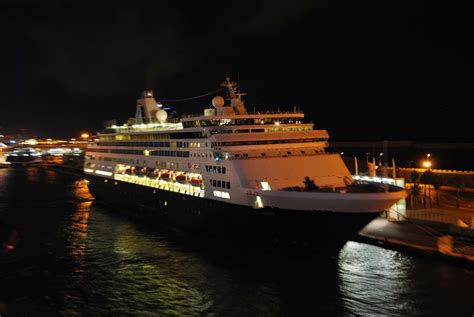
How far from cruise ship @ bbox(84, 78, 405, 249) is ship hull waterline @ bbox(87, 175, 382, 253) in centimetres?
5

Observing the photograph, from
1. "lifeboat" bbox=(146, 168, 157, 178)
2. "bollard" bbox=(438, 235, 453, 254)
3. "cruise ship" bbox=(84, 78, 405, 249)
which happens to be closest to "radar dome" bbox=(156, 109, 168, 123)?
"cruise ship" bbox=(84, 78, 405, 249)

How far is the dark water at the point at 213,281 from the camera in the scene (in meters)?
16.5

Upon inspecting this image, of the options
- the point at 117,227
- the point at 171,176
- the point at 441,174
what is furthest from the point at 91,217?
the point at 441,174

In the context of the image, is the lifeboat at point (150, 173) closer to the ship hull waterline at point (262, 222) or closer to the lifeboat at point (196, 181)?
the ship hull waterline at point (262, 222)

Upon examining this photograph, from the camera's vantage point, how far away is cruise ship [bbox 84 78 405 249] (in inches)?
780

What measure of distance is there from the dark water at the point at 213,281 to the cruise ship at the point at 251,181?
5.50ft

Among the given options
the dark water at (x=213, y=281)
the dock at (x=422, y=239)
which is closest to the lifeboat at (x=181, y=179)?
the dark water at (x=213, y=281)

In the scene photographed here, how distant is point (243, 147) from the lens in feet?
76.7

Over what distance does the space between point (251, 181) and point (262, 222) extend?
2263 millimetres

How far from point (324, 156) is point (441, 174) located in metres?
15.9

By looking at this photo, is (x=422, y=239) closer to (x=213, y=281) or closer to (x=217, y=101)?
(x=213, y=281)

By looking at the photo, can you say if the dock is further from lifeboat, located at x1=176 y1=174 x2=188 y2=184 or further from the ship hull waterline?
lifeboat, located at x1=176 y1=174 x2=188 y2=184

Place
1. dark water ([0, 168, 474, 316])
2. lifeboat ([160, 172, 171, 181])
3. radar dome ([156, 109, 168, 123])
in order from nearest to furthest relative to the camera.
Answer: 1. dark water ([0, 168, 474, 316])
2. lifeboat ([160, 172, 171, 181])
3. radar dome ([156, 109, 168, 123])

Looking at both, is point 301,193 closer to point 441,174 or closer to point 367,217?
point 367,217
